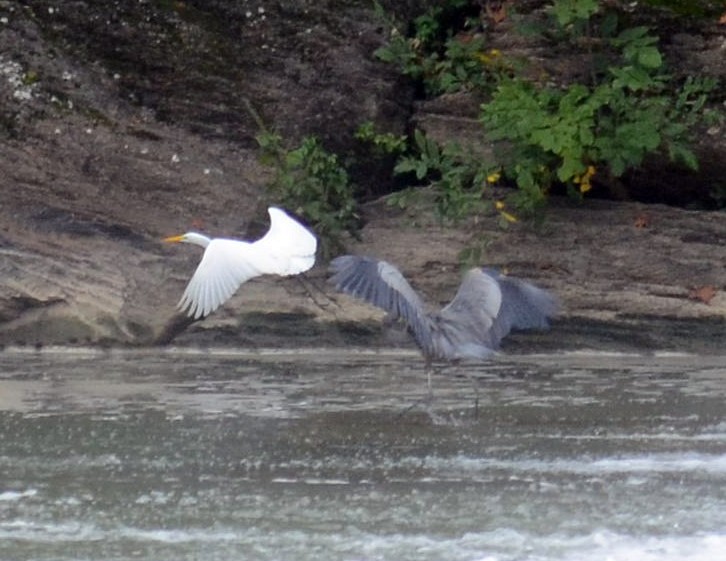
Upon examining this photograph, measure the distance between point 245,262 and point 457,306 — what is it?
1.40m

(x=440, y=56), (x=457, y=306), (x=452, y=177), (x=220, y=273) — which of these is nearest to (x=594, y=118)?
(x=452, y=177)

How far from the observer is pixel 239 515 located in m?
5.43

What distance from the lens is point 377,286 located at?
7207 millimetres

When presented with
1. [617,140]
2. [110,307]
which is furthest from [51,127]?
[617,140]

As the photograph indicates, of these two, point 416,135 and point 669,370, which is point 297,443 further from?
point 416,135

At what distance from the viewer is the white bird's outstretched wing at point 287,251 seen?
27.9 feet

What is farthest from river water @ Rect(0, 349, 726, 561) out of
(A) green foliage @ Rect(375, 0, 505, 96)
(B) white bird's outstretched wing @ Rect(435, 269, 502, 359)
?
(A) green foliage @ Rect(375, 0, 505, 96)

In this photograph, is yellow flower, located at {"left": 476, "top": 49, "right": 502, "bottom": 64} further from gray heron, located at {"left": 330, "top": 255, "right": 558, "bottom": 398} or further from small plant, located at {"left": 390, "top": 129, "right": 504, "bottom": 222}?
gray heron, located at {"left": 330, "top": 255, "right": 558, "bottom": 398}

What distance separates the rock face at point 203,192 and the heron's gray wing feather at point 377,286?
7.39 feet

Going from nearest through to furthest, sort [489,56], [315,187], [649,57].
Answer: [649,57], [315,187], [489,56]

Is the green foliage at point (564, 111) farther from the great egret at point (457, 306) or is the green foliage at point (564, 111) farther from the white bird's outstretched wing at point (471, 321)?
the white bird's outstretched wing at point (471, 321)

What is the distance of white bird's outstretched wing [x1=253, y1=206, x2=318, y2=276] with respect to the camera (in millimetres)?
8500

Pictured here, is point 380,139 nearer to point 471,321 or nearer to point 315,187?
point 315,187

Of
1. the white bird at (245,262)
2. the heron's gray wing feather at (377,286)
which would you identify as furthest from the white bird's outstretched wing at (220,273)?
the heron's gray wing feather at (377,286)
